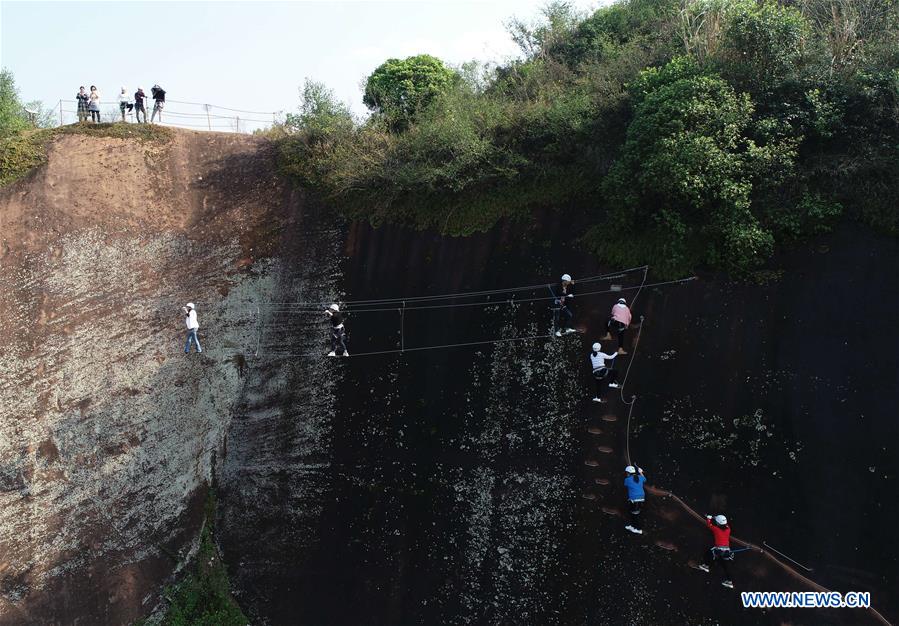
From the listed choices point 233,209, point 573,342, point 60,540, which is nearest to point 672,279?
point 573,342

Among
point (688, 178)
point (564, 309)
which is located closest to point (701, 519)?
point (564, 309)

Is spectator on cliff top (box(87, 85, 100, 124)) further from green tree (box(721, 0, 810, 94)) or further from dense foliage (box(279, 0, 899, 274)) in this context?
green tree (box(721, 0, 810, 94))

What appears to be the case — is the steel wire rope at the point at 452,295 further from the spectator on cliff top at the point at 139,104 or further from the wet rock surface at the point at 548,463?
the spectator on cliff top at the point at 139,104

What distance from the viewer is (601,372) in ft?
46.1

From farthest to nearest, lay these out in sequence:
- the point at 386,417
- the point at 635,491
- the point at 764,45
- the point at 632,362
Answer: the point at 386,417 → the point at 764,45 → the point at 632,362 → the point at 635,491

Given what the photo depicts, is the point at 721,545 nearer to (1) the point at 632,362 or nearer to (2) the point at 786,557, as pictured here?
(2) the point at 786,557

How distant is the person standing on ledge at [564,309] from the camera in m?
14.9

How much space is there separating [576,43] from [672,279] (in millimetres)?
10646

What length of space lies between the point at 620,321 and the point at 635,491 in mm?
3297

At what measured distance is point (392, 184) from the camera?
19172 millimetres

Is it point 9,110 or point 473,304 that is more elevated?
point 9,110

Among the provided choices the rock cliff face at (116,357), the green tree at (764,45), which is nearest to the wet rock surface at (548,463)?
the rock cliff face at (116,357)

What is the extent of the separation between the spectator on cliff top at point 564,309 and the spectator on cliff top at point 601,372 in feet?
3.03

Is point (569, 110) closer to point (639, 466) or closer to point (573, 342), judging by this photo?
point (573, 342)
